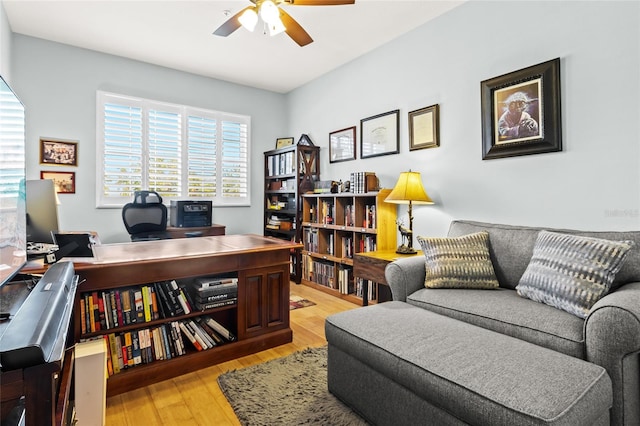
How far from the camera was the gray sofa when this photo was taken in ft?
3.66

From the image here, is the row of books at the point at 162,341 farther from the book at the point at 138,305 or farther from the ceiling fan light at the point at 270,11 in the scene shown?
the ceiling fan light at the point at 270,11

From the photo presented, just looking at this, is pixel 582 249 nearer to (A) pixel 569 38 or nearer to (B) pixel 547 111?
(B) pixel 547 111

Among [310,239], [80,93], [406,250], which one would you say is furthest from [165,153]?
[406,250]

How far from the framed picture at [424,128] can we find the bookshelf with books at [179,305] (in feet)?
5.79

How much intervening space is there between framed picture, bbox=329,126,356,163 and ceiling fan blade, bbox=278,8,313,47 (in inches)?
60.8

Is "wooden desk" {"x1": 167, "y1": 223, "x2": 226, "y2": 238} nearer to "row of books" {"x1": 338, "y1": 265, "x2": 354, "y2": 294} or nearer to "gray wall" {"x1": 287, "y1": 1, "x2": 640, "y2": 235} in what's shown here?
"row of books" {"x1": 338, "y1": 265, "x2": 354, "y2": 294}

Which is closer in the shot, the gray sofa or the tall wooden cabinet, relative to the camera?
the gray sofa

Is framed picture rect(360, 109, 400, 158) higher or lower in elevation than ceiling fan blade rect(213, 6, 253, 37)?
lower

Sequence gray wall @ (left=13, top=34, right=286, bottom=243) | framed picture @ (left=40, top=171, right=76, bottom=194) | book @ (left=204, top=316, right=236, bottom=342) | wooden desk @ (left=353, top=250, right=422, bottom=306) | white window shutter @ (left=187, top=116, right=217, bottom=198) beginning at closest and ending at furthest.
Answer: book @ (left=204, top=316, right=236, bottom=342) < wooden desk @ (left=353, top=250, right=422, bottom=306) < gray wall @ (left=13, top=34, right=286, bottom=243) < framed picture @ (left=40, top=171, right=76, bottom=194) < white window shutter @ (left=187, top=116, right=217, bottom=198)

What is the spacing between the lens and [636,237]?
5.93 ft

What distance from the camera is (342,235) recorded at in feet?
13.1

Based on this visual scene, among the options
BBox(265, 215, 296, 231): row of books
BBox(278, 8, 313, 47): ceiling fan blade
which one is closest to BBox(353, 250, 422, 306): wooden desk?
BBox(265, 215, 296, 231): row of books

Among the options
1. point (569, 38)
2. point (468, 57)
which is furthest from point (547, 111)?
point (468, 57)

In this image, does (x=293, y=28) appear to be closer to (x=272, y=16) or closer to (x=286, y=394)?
(x=272, y=16)
